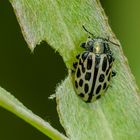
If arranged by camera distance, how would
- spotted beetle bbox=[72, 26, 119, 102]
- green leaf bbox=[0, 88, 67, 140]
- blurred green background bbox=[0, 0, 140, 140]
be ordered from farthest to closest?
blurred green background bbox=[0, 0, 140, 140], spotted beetle bbox=[72, 26, 119, 102], green leaf bbox=[0, 88, 67, 140]

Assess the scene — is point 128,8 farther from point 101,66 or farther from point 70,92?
point 70,92

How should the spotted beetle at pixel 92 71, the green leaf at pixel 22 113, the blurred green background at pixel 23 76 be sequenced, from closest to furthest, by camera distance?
the green leaf at pixel 22 113
the spotted beetle at pixel 92 71
the blurred green background at pixel 23 76

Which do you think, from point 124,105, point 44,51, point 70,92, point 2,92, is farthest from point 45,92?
point 2,92

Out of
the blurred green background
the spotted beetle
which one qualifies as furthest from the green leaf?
the blurred green background

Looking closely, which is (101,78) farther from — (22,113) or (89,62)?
(22,113)

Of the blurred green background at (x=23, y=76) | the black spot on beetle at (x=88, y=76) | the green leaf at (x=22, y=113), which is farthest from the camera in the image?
the blurred green background at (x=23, y=76)

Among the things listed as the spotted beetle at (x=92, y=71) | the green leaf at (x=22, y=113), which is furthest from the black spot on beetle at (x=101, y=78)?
the green leaf at (x=22, y=113)

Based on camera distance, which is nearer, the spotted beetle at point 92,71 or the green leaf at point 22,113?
the green leaf at point 22,113

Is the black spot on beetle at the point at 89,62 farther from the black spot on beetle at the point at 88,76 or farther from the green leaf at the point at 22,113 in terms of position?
the green leaf at the point at 22,113

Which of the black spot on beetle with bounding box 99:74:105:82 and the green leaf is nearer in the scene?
the green leaf

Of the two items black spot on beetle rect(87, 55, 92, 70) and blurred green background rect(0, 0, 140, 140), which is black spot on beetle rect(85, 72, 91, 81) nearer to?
black spot on beetle rect(87, 55, 92, 70)
